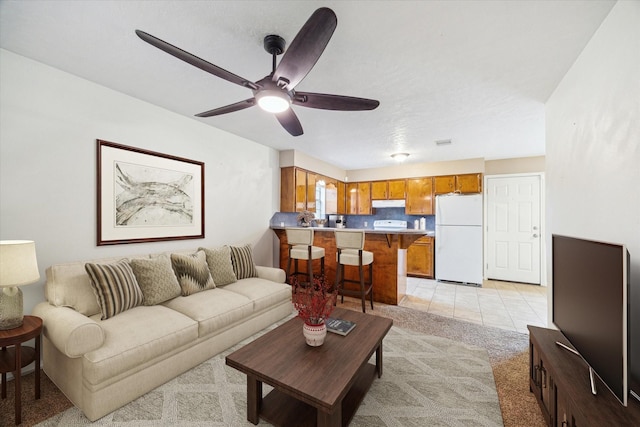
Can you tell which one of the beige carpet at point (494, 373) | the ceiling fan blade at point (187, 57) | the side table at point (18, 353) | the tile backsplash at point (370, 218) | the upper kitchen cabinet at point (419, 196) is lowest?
the beige carpet at point (494, 373)

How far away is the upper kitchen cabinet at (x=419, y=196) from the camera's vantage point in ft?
18.6

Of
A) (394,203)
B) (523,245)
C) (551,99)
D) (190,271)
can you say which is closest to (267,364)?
(190,271)

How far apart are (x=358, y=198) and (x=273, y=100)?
16.4 ft

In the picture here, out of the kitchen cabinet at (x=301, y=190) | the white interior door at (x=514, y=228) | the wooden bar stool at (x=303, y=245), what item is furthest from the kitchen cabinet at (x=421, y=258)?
the wooden bar stool at (x=303, y=245)

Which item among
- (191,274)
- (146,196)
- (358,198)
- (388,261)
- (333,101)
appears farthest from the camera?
(358,198)

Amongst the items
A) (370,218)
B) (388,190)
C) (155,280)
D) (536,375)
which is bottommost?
(536,375)

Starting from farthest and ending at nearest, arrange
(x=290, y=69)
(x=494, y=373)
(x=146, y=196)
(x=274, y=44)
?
(x=146, y=196) < (x=494, y=373) < (x=274, y=44) < (x=290, y=69)

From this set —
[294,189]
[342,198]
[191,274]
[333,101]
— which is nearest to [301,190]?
[294,189]

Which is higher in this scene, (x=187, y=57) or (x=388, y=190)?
(x=187, y=57)

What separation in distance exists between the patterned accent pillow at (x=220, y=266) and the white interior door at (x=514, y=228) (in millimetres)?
5064

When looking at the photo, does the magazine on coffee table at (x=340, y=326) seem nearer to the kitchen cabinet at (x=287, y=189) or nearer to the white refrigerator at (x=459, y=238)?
the kitchen cabinet at (x=287, y=189)

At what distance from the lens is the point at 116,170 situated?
260 cm

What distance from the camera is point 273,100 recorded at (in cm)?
175

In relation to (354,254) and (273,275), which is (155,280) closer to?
(273,275)
